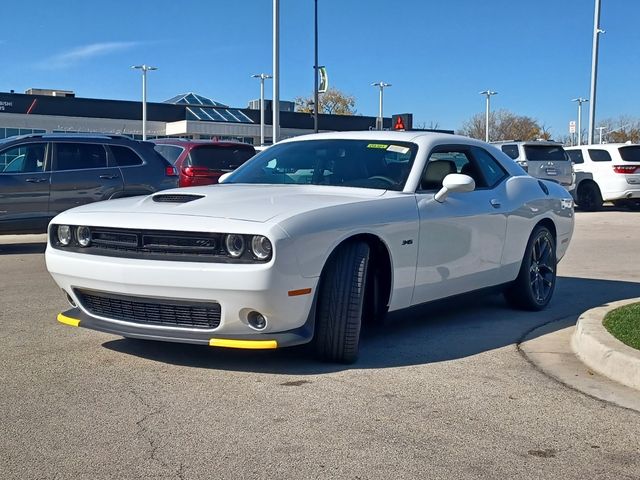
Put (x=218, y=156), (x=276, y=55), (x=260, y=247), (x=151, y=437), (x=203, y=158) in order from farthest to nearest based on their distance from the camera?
(x=276, y=55), (x=218, y=156), (x=203, y=158), (x=260, y=247), (x=151, y=437)

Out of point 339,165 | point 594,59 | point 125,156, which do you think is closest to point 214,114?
point 594,59

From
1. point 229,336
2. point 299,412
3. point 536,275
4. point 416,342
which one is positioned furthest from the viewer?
point 536,275

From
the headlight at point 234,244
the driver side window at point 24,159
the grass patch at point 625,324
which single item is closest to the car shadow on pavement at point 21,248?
the driver side window at point 24,159

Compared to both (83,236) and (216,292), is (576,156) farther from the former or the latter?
(216,292)

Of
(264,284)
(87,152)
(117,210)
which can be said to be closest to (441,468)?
(264,284)

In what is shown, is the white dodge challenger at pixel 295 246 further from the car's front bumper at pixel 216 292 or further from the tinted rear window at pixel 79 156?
the tinted rear window at pixel 79 156

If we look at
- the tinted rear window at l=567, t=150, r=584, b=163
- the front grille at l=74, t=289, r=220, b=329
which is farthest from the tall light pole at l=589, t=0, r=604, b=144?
the front grille at l=74, t=289, r=220, b=329

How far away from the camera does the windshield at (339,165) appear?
591 centimetres

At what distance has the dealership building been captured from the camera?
154ft

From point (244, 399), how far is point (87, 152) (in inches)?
322

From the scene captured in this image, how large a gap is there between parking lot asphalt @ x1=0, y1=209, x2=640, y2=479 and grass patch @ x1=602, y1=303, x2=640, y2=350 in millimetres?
661

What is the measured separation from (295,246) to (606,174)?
58.1 ft

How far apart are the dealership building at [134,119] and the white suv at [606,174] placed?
2385 centimetres

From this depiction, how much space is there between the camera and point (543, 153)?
20.4m
